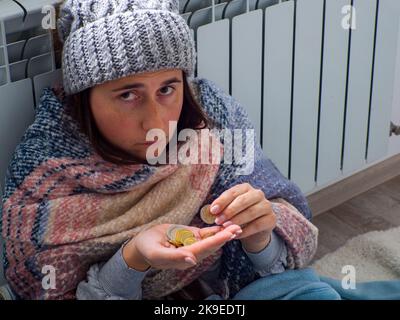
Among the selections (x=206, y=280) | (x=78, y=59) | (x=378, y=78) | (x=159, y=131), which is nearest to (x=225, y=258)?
(x=206, y=280)

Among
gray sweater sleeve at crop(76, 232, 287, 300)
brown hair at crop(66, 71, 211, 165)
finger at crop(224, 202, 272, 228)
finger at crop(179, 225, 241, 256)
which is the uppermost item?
brown hair at crop(66, 71, 211, 165)

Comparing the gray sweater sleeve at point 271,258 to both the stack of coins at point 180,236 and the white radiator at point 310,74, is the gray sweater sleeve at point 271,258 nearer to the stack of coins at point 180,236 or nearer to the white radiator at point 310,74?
the stack of coins at point 180,236

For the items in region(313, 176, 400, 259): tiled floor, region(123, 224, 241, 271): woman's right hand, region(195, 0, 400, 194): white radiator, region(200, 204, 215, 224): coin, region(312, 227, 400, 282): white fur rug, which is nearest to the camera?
region(123, 224, 241, 271): woman's right hand

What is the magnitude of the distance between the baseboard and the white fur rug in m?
0.15

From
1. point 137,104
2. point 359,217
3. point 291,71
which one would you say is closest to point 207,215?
point 137,104

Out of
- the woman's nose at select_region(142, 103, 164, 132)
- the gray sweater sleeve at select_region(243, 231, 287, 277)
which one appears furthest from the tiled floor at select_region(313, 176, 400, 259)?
the woman's nose at select_region(142, 103, 164, 132)

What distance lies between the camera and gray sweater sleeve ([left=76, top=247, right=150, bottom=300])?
973 millimetres

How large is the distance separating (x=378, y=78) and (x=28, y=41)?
2.75 feet

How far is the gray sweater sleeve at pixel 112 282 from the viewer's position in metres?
0.97

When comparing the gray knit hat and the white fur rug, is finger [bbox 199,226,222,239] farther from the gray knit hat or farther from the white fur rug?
the white fur rug

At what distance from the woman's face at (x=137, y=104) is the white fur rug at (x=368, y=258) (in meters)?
0.70

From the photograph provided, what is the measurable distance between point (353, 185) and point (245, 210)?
908mm

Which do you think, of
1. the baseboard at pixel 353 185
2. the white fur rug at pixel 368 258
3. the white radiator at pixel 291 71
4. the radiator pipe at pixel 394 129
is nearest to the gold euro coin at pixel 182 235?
the white radiator at pixel 291 71

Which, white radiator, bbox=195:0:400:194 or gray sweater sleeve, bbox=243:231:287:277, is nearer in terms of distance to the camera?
gray sweater sleeve, bbox=243:231:287:277
